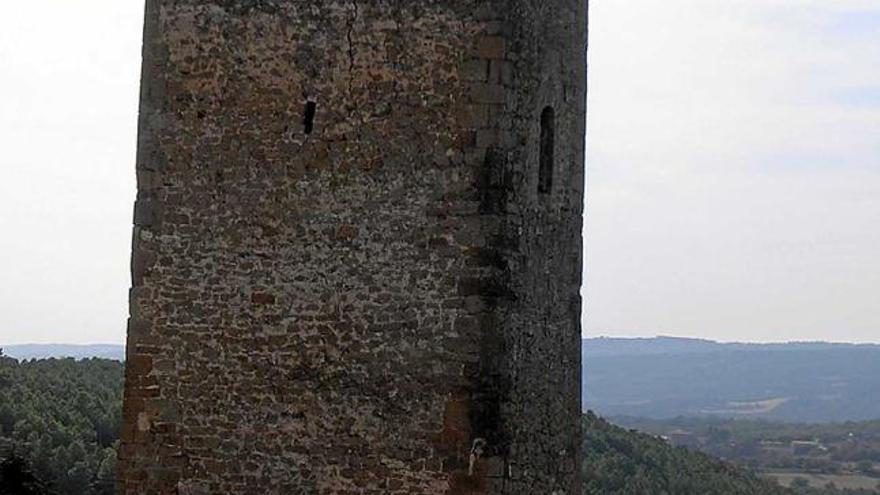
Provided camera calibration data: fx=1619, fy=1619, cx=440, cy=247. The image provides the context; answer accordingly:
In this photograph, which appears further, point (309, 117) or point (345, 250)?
point (309, 117)

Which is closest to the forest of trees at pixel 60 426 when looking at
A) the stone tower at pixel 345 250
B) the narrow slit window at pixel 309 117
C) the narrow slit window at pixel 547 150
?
the stone tower at pixel 345 250

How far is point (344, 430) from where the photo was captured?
29.9 ft

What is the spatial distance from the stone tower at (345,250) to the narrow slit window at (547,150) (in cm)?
2

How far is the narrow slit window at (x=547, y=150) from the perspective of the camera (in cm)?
965

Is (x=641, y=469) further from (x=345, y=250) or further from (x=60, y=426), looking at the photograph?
(x=345, y=250)

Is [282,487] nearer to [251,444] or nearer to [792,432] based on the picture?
[251,444]

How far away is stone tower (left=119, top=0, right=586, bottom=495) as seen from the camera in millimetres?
8969

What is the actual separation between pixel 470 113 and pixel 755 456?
78.5 m

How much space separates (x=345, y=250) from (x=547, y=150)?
144 cm

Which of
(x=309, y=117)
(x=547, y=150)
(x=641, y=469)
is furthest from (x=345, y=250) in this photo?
(x=641, y=469)

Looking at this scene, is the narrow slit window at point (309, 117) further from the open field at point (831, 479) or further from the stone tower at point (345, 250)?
the open field at point (831, 479)

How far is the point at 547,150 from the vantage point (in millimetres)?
9734

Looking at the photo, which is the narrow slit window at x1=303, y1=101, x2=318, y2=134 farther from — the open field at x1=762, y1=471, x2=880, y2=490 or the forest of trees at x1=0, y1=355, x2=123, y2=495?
the open field at x1=762, y1=471, x2=880, y2=490

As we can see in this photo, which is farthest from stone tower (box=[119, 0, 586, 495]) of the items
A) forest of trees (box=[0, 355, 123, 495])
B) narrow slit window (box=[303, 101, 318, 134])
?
forest of trees (box=[0, 355, 123, 495])
